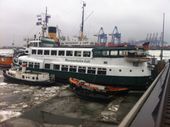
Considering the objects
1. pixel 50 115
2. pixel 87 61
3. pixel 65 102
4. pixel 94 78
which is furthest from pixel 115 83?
pixel 50 115

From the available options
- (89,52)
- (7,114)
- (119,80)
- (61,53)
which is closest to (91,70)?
(89,52)

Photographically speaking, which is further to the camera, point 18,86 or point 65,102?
point 18,86

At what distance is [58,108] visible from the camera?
2038cm

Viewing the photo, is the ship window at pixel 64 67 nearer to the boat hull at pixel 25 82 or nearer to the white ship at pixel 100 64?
the white ship at pixel 100 64

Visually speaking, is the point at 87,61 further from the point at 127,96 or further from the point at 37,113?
the point at 37,113

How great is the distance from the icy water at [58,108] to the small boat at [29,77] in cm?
272

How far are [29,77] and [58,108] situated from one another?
13.2 meters

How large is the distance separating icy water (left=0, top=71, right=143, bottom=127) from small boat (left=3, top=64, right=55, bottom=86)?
272 centimetres

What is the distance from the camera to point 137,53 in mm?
28141

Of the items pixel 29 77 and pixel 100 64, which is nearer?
pixel 100 64

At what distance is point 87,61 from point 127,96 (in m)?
7.82

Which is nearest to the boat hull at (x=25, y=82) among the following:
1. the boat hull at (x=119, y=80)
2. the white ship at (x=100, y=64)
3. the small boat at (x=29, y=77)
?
the small boat at (x=29, y=77)

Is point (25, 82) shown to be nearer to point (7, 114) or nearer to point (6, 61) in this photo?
point (7, 114)

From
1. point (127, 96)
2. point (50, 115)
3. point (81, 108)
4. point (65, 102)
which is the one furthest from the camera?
point (127, 96)
